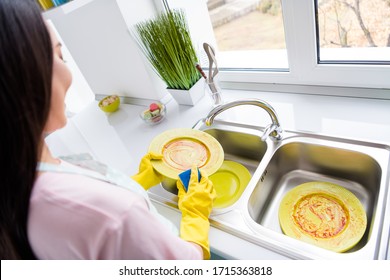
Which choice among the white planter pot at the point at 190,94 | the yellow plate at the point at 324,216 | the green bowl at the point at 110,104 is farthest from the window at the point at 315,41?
the green bowl at the point at 110,104

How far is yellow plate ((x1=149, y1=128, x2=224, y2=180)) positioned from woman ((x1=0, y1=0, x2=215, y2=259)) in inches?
17.3

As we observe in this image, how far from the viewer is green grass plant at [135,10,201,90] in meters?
1.03

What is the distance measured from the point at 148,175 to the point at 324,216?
0.62 metres

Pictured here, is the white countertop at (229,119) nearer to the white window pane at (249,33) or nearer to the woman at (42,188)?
the white window pane at (249,33)

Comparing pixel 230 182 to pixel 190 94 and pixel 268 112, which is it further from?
pixel 190 94

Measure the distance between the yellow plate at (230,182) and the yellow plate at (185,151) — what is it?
0.13 m

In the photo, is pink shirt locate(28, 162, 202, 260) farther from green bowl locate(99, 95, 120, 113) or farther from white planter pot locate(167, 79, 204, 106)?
green bowl locate(99, 95, 120, 113)

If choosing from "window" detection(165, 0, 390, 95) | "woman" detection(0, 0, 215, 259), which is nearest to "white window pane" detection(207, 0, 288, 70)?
"window" detection(165, 0, 390, 95)

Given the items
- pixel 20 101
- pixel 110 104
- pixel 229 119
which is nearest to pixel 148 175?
pixel 229 119

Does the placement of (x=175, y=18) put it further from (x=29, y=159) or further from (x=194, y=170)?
(x=29, y=159)

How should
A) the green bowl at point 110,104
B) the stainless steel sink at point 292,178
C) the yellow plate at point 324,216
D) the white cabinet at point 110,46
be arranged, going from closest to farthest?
1. the stainless steel sink at point 292,178
2. the yellow plate at point 324,216
3. the white cabinet at point 110,46
4. the green bowl at point 110,104

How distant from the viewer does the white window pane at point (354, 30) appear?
2.76 ft
